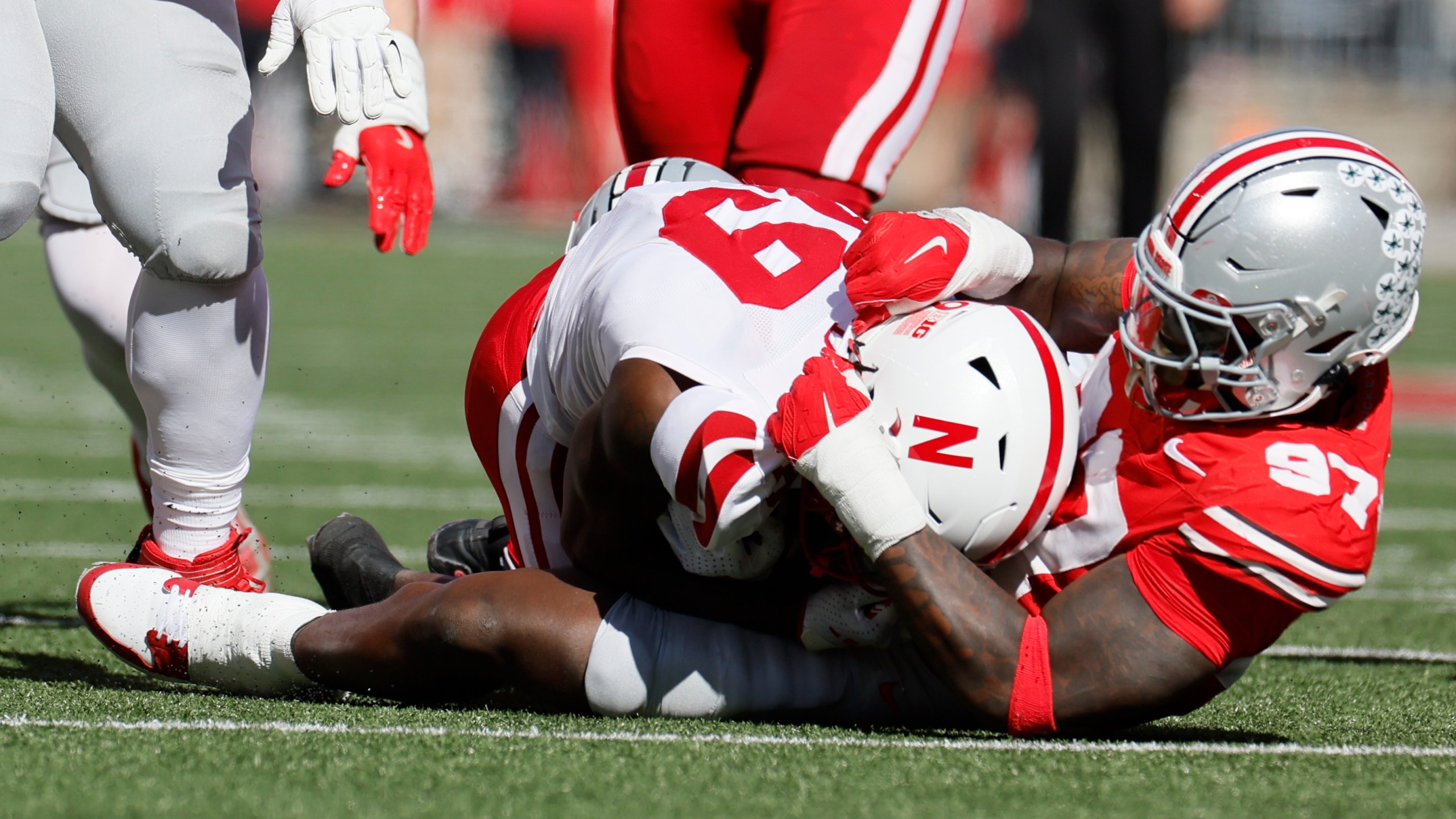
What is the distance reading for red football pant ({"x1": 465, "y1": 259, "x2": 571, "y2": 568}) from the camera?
9.41ft

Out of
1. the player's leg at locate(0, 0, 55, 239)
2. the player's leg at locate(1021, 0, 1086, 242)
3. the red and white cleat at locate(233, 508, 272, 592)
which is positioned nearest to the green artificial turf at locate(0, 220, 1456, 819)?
the red and white cleat at locate(233, 508, 272, 592)

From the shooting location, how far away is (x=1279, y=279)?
2287 mm

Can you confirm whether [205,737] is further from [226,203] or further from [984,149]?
[984,149]

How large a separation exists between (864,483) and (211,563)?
127cm

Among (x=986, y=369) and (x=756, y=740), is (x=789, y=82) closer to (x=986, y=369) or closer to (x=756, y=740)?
(x=986, y=369)

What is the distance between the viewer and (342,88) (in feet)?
8.77

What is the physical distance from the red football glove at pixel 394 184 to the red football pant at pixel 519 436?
221mm

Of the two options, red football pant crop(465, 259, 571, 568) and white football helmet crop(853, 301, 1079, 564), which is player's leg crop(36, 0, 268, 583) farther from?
white football helmet crop(853, 301, 1079, 564)

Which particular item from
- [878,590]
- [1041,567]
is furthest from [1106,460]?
[878,590]

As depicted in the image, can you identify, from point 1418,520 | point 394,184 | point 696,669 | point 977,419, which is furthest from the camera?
point 1418,520

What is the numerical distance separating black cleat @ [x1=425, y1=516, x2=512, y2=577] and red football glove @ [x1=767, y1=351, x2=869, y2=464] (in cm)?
120

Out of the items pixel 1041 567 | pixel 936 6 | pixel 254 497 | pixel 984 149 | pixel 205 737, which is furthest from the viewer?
pixel 984 149

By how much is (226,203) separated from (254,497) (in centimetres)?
234

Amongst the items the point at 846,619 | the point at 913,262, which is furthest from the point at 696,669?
the point at 913,262
